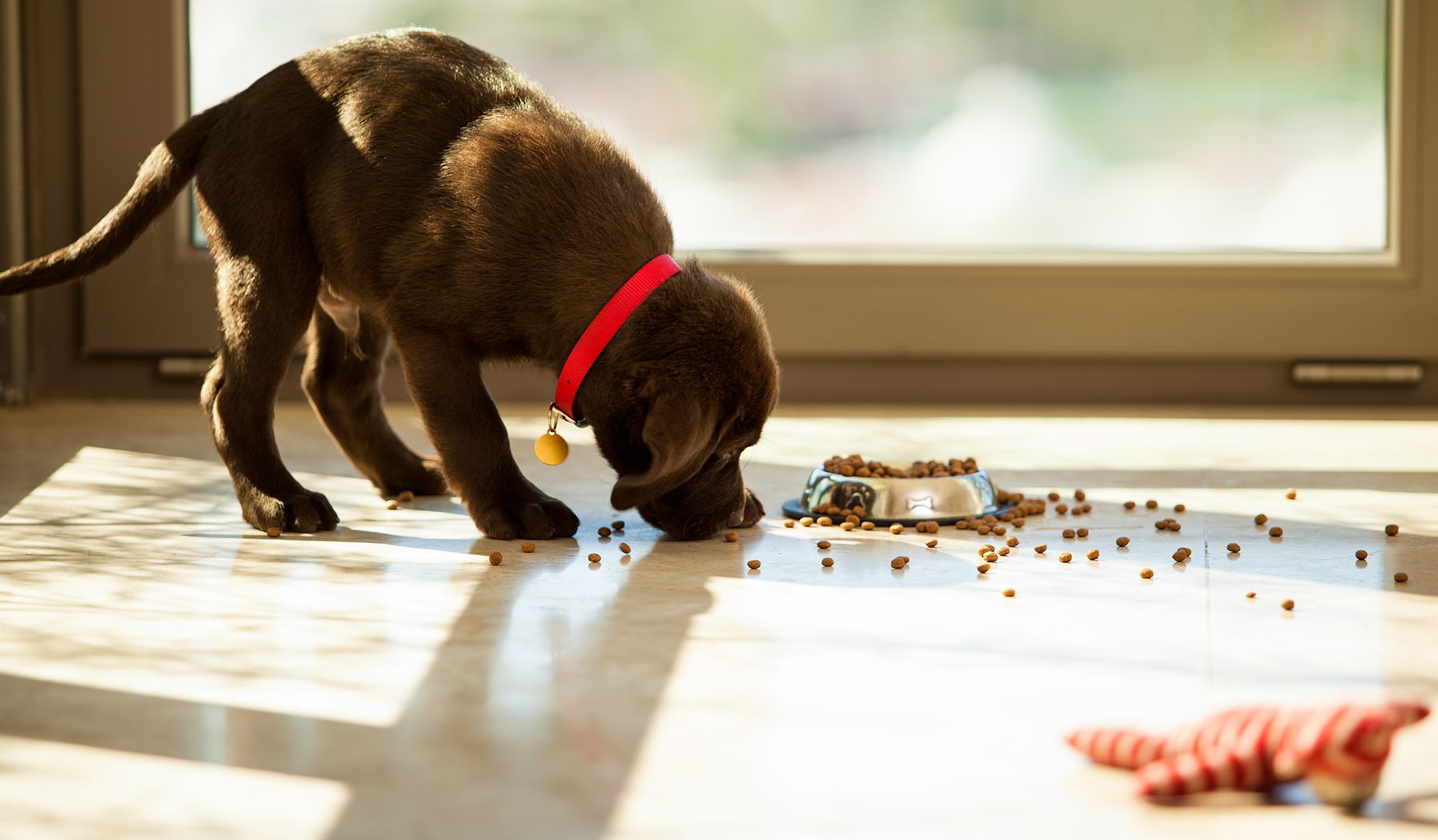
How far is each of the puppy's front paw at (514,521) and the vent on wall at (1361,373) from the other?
291 centimetres

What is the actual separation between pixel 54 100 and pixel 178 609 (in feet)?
10.5

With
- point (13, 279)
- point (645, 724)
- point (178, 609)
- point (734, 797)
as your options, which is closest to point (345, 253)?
point (13, 279)

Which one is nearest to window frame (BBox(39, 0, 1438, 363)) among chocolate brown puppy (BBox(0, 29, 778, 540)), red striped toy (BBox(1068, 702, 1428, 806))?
chocolate brown puppy (BBox(0, 29, 778, 540))

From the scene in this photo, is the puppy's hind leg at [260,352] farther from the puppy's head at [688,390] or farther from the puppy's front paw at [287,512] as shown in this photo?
the puppy's head at [688,390]

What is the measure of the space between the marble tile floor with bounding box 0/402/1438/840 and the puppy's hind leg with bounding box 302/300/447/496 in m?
0.09

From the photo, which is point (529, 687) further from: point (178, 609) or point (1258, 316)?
point (1258, 316)

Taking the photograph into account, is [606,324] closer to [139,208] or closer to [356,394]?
[356,394]

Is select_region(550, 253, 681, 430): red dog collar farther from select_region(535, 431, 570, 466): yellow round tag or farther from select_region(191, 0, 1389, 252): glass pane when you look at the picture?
select_region(191, 0, 1389, 252): glass pane

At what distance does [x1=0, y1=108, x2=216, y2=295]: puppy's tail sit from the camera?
2.76m

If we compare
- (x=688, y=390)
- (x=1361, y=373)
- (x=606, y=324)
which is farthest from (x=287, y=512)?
(x=1361, y=373)

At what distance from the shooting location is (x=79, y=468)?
3406 millimetres

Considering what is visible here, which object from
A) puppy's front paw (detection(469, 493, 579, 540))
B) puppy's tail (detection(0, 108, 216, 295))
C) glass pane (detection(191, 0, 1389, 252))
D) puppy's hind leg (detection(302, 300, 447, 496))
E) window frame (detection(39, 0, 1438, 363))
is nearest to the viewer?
puppy's front paw (detection(469, 493, 579, 540))

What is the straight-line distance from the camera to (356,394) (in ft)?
10.2

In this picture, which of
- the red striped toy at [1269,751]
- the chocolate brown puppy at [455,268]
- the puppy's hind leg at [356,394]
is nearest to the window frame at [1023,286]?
the puppy's hind leg at [356,394]
